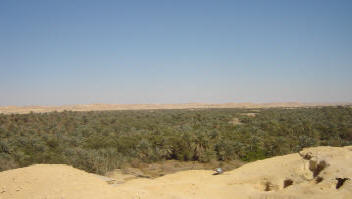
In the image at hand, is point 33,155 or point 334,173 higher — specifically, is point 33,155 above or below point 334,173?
below

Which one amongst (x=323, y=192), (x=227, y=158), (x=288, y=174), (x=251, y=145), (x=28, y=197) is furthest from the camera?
(x=251, y=145)

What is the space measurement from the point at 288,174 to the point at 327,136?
16938 millimetres

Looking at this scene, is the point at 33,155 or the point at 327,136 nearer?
the point at 33,155

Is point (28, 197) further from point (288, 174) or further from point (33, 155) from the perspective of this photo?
point (33, 155)

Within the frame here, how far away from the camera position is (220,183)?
10.0 m

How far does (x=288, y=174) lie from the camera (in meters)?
9.65

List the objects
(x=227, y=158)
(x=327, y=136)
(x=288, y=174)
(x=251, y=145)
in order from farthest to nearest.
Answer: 1. (x=327, y=136)
2. (x=251, y=145)
3. (x=227, y=158)
4. (x=288, y=174)

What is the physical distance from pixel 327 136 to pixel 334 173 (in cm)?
1794

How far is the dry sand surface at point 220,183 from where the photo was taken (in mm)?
7922

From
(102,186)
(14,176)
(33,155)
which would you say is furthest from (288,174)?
(33,155)

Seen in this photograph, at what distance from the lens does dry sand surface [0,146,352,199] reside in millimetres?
7922

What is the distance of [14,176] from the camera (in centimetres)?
971

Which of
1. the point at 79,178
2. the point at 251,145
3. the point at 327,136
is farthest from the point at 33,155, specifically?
the point at 327,136

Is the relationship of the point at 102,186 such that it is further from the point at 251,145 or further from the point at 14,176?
the point at 251,145
